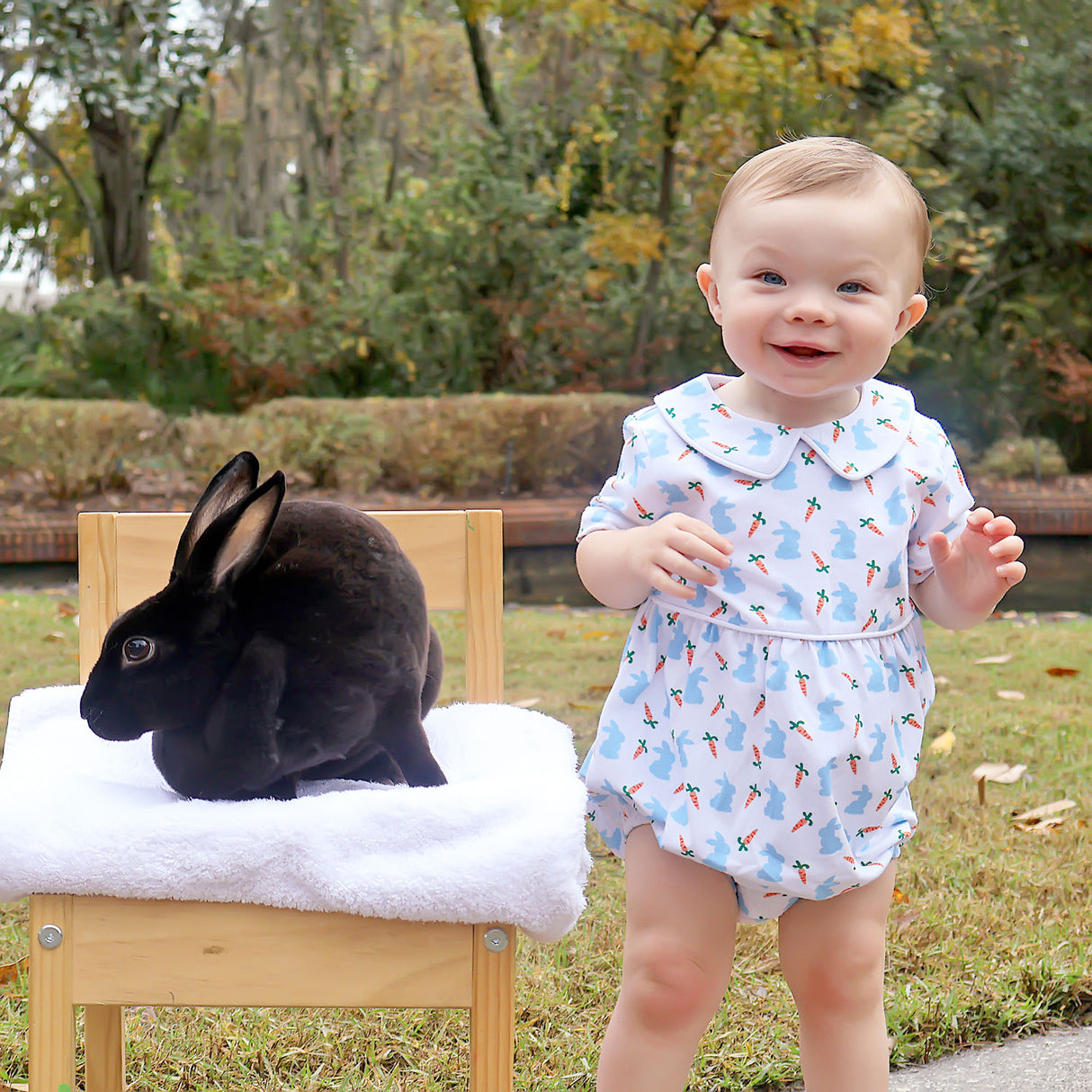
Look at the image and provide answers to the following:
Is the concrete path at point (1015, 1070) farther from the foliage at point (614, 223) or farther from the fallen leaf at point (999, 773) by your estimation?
the foliage at point (614, 223)

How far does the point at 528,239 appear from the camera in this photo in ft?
28.5

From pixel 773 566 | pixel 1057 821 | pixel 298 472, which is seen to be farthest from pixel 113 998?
pixel 298 472

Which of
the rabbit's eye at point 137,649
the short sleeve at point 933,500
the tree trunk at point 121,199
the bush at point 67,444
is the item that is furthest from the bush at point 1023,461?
the rabbit's eye at point 137,649

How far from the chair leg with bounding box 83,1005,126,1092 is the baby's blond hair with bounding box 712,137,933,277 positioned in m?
1.35

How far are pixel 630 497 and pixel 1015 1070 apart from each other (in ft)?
3.87

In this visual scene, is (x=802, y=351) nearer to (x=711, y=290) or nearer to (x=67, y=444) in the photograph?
(x=711, y=290)

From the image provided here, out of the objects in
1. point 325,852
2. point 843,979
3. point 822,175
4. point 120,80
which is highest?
point 120,80

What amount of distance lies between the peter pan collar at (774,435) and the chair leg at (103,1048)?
1123mm

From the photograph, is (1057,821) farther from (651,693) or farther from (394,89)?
(394,89)

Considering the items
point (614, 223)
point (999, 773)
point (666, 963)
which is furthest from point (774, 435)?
point (614, 223)

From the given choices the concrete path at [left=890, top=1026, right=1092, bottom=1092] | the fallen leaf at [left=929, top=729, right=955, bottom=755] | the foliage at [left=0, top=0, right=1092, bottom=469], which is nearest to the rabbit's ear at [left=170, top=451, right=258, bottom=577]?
the concrete path at [left=890, top=1026, right=1092, bottom=1092]

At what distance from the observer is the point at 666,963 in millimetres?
1396

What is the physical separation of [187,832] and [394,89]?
419 inches

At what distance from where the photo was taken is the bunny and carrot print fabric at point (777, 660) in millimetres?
1350
